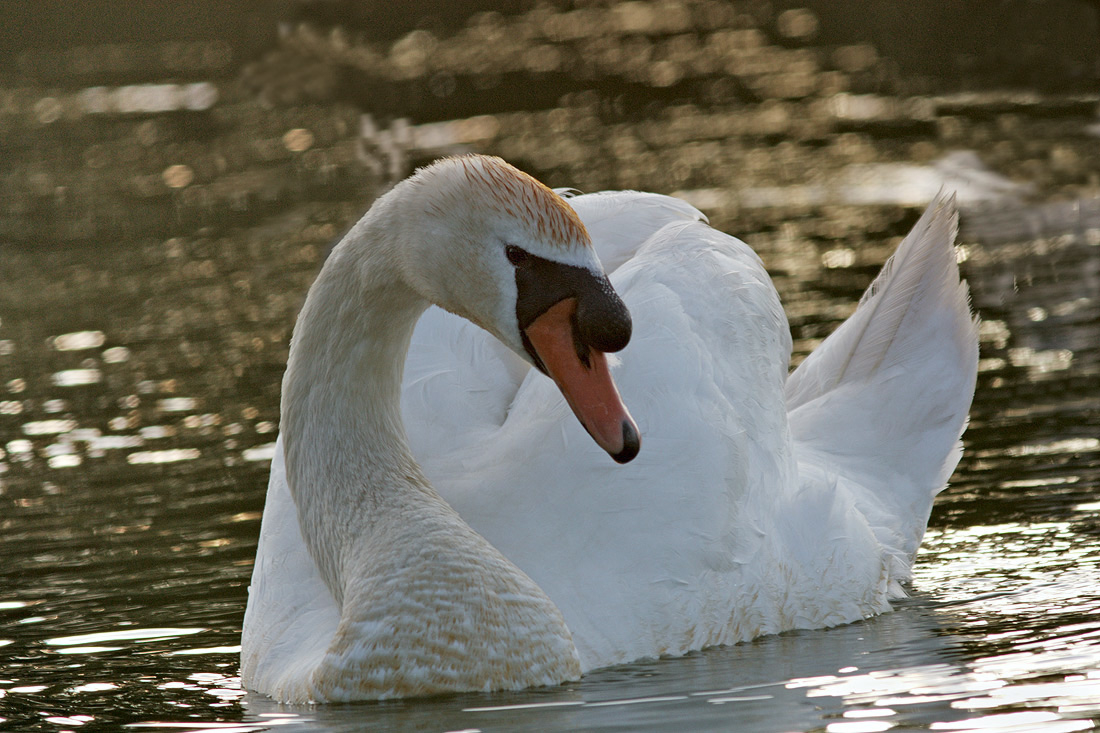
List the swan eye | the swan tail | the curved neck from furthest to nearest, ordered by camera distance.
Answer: the swan tail
the curved neck
the swan eye

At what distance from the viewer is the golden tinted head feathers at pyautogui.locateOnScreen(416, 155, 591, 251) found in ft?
17.9

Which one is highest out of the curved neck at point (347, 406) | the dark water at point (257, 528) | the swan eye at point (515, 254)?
the swan eye at point (515, 254)

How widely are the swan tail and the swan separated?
0.05ft

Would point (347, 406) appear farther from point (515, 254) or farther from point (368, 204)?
point (368, 204)

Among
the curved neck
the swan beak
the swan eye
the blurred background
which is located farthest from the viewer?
the blurred background

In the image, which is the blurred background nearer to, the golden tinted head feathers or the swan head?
the swan head

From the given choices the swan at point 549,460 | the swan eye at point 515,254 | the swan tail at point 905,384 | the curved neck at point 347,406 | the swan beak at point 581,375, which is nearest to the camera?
the swan beak at point 581,375

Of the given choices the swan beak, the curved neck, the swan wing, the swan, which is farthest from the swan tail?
the swan beak

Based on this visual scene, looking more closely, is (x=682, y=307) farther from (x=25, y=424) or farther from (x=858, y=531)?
(x=25, y=424)

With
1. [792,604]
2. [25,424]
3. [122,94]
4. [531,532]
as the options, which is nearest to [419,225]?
[531,532]

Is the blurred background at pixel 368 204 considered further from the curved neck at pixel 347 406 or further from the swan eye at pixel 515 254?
the swan eye at pixel 515 254

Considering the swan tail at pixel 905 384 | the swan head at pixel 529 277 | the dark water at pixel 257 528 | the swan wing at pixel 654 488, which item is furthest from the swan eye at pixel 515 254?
the swan tail at pixel 905 384

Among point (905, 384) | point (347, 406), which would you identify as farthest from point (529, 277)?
point (905, 384)

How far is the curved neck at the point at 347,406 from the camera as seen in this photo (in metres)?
6.08
